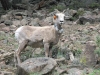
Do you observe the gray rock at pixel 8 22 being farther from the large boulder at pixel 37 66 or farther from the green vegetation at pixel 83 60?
the large boulder at pixel 37 66

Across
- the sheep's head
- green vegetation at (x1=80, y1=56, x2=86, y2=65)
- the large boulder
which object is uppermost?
the sheep's head

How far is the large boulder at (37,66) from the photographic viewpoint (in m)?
8.38

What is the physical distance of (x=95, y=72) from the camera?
28.7 feet

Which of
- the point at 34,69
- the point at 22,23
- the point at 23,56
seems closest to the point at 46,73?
the point at 34,69

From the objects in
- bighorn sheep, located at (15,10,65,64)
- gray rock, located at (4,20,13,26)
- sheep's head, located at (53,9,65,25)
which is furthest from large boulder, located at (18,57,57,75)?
gray rock, located at (4,20,13,26)

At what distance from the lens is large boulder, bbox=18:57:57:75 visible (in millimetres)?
8375

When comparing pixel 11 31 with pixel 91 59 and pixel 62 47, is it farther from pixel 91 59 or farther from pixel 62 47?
pixel 91 59

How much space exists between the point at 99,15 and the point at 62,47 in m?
7.13

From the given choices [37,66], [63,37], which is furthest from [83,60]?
[63,37]

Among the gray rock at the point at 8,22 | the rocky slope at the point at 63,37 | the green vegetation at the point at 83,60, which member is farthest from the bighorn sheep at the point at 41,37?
the gray rock at the point at 8,22

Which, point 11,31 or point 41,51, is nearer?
point 41,51

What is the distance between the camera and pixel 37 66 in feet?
27.9

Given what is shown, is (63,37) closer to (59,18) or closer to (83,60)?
(59,18)

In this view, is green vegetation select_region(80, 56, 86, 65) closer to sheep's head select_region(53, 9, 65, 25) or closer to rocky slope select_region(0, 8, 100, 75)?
rocky slope select_region(0, 8, 100, 75)
